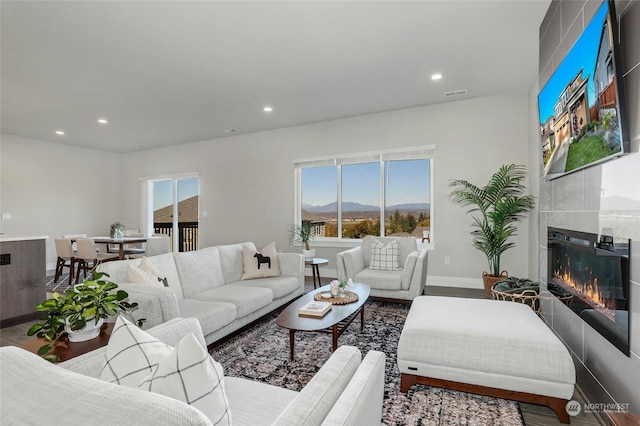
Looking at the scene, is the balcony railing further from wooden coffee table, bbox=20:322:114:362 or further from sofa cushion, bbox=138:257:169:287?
wooden coffee table, bbox=20:322:114:362

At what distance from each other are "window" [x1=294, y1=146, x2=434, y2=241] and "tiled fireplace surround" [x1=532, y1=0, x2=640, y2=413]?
2.39 meters

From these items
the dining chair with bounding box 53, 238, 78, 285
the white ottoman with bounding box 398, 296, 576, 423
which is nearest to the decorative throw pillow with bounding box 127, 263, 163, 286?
the white ottoman with bounding box 398, 296, 576, 423

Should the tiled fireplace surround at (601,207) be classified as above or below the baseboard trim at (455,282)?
above

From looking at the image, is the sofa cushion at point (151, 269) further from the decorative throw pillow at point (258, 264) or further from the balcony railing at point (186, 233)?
the balcony railing at point (186, 233)

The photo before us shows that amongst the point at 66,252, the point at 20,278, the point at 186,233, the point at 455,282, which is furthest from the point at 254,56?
the point at 186,233

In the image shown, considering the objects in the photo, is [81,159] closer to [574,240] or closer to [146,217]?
[146,217]

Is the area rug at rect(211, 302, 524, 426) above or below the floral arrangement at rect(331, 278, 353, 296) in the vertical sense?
below

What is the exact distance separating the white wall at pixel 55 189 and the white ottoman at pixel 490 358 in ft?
25.6

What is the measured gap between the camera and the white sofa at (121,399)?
0.55 m

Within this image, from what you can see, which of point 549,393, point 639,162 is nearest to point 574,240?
point 639,162

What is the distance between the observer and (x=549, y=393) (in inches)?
65.6

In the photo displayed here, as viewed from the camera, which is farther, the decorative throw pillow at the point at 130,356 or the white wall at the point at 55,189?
the white wall at the point at 55,189

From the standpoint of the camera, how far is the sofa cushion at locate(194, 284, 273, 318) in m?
2.73

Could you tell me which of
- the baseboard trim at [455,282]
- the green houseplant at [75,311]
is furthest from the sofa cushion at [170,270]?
the baseboard trim at [455,282]
